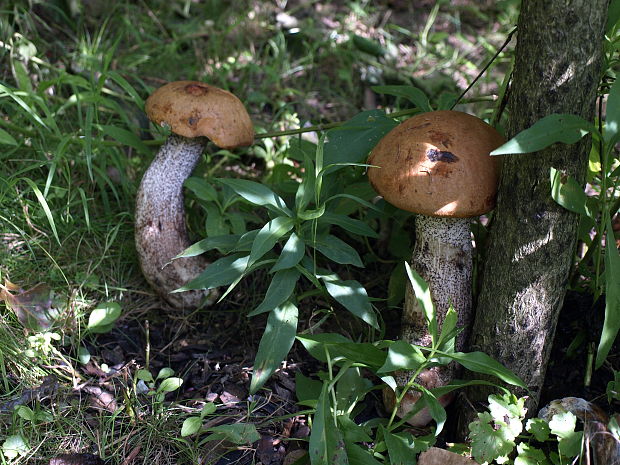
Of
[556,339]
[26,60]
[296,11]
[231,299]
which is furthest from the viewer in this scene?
[296,11]

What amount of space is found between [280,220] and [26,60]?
2.03m

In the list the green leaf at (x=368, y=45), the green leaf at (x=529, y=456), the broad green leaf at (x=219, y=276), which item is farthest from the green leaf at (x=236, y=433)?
the green leaf at (x=368, y=45)

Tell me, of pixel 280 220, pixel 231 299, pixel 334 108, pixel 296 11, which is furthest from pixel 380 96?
pixel 280 220

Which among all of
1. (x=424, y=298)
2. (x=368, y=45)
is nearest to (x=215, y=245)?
(x=424, y=298)

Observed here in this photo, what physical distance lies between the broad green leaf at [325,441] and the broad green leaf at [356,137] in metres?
0.86

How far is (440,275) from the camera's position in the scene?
7.04ft

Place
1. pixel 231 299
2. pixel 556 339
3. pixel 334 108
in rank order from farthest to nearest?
pixel 334 108
pixel 231 299
pixel 556 339

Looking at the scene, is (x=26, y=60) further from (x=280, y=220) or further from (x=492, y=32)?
(x=492, y=32)

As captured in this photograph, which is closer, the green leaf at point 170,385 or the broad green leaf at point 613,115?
the broad green leaf at point 613,115

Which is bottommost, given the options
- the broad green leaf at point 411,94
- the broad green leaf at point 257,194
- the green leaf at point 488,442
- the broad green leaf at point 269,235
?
the green leaf at point 488,442

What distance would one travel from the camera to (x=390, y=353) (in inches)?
70.2

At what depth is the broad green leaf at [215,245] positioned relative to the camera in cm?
220

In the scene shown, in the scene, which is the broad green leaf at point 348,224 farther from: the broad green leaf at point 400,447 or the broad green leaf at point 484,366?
the broad green leaf at point 400,447

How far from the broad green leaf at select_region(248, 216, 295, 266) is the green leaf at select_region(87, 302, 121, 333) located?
0.79 m
